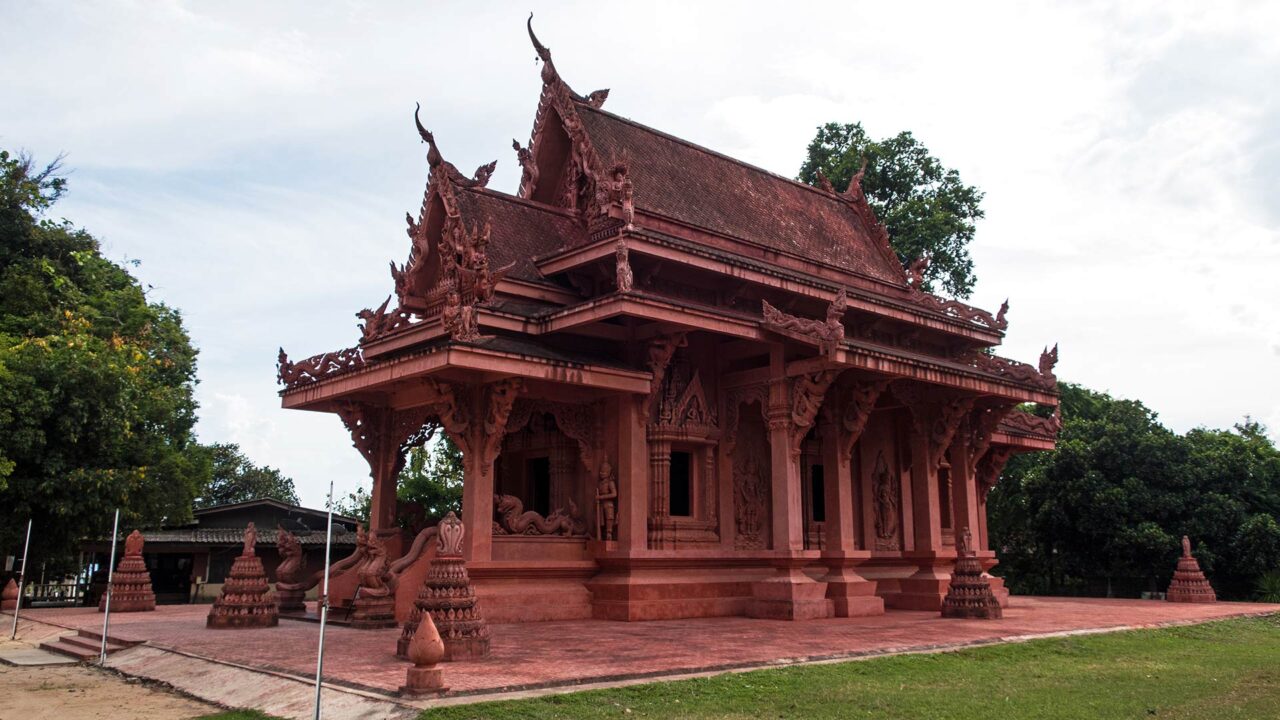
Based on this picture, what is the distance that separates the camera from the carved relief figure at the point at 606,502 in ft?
43.8

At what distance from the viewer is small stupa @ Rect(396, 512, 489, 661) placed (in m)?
8.52

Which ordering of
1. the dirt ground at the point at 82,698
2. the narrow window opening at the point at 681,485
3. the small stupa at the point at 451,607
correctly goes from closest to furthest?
the dirt ground at the point at 82,698, the small stupa at the point at 451,607, the narrow window opening at the point at 681,485

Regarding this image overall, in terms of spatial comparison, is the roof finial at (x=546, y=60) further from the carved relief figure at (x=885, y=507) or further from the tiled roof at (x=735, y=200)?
the carved relief figure at (x=885, y=507)

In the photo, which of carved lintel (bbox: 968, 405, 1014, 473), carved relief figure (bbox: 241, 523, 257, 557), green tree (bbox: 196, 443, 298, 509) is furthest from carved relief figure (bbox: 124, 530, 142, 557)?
green tree (bbox: 196, 443, 298, 509)

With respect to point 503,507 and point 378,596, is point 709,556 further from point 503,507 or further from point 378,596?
point 378,596

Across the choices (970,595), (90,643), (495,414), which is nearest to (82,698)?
(90,643)

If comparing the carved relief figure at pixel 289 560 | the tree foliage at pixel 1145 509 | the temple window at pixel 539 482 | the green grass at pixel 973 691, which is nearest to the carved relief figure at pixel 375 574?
the carved relief figure at pixel 289 560

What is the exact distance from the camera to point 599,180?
14922mm

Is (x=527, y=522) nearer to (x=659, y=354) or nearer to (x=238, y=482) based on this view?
(x=659, y=354)

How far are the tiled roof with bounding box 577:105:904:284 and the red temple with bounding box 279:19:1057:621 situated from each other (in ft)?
0.29

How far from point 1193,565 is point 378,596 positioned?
1613 cm

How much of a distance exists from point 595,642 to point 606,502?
3380 mm

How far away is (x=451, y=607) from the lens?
860 cm

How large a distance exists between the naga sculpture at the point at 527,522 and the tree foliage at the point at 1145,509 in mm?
15965
